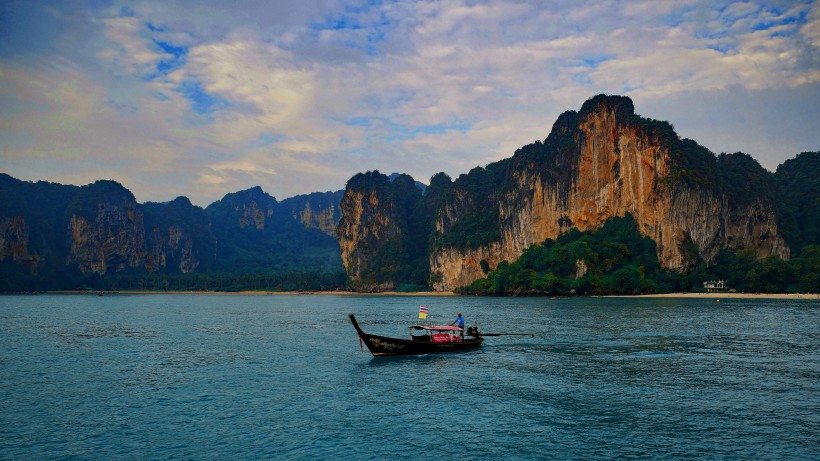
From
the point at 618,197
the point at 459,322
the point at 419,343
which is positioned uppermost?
the point at 618,197

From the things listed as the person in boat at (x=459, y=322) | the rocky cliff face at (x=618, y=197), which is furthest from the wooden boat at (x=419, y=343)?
the rocky cliff face at (x=618, y=197)

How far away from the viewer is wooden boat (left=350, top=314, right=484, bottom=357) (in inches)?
1329

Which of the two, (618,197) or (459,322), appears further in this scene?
(618,197)

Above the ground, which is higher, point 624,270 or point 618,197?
point 618,197

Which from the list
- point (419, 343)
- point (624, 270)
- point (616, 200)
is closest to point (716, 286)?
point (624, 270)

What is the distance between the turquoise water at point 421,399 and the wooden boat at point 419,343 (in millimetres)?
1068

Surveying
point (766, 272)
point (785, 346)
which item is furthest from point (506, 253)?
point (785, 346)

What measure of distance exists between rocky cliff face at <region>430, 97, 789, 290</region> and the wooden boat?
9532 cm

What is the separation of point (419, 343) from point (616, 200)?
109 metres

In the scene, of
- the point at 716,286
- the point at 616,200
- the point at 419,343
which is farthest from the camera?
the point at 616,200

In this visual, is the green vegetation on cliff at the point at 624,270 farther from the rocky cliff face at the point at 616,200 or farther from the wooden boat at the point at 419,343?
the wooden boat at the point at 419,343

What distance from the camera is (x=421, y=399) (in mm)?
23391

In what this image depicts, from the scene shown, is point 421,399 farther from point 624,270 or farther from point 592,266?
point 592,266

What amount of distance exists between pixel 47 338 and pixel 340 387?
1347 inches
